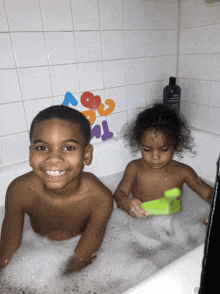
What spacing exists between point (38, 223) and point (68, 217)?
0.46 ft

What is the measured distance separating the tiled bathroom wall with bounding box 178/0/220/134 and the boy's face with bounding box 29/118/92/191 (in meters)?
1.06

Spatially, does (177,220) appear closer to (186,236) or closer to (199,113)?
(186,236)

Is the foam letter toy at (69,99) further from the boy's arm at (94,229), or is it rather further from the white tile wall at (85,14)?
the boy's arm at (94,229)

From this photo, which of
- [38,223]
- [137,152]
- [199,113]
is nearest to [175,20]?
[199,113]

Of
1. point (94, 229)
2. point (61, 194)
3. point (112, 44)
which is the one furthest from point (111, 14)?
point (94, 229)

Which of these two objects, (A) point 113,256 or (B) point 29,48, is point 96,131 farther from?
(A) point 113,256

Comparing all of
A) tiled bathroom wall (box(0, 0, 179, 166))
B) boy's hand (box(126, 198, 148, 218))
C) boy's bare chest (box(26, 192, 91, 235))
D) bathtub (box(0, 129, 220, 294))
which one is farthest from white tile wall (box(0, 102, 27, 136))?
boy's hand (box(126, 198, 148, 218))

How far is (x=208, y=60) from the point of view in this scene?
4.59ft

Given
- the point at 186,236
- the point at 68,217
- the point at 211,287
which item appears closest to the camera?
the point at 211,287

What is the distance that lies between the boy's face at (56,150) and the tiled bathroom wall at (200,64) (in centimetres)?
106

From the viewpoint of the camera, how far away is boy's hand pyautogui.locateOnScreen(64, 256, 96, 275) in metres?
0.88

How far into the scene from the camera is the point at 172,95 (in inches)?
59.2

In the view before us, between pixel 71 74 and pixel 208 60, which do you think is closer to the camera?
pixel 71 74

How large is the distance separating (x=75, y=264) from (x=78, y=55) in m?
1.03
